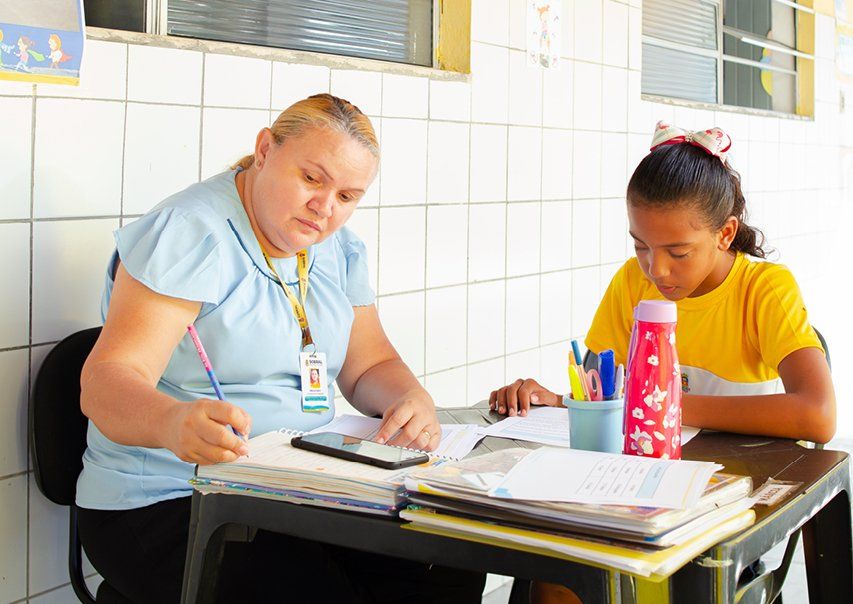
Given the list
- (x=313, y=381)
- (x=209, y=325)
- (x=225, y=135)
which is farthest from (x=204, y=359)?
(x=225, y=135)

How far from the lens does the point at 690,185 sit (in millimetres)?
1945

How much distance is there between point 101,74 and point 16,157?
Result: 27cm

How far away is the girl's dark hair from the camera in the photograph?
194cm

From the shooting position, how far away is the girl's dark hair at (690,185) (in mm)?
1939

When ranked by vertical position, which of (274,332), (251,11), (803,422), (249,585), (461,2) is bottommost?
(249,585)

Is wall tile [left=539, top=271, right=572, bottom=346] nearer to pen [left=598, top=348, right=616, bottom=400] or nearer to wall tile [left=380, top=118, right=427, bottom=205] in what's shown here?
wall tile [left=380, top=118, right=427, bottom=205]

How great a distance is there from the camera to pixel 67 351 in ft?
5.94

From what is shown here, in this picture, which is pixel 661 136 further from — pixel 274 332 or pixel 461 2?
pixel 461 2

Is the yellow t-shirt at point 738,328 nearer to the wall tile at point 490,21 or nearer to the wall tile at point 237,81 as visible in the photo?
the wall tile at point 237,81

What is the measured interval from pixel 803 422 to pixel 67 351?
1.32 meters

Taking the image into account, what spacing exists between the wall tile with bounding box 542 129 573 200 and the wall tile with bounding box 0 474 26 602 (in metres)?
2.12

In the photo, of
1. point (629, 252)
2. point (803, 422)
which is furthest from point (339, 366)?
point (629, 252)

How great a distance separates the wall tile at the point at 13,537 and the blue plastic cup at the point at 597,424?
1.16 meters

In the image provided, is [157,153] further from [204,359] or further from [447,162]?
[447,162]
